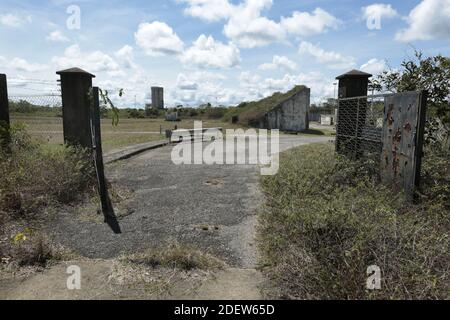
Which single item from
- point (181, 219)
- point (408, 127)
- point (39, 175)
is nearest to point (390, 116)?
point (408, 127)

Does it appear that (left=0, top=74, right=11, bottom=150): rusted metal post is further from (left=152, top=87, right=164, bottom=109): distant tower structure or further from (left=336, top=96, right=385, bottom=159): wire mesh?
(left=152, top=87, right=164, bottom=109): distant tower structure

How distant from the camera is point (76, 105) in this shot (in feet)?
Result: 21.6

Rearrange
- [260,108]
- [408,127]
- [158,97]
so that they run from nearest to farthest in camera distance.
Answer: [408,127] < [260,108] < [158,97]

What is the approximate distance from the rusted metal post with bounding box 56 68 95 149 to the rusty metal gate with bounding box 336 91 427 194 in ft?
17.6

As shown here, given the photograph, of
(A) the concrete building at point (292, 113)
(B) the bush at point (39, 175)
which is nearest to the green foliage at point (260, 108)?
(A) the concrete building at point (292, 113)

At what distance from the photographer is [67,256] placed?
3.65 m

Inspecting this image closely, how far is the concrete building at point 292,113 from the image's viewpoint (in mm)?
29844

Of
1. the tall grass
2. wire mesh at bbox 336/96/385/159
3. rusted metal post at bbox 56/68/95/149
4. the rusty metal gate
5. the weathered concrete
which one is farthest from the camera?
the weathered concrete

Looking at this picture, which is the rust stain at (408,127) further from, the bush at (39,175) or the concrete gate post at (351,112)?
the bush at (39,175)

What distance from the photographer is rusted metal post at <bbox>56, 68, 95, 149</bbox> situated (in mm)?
6479

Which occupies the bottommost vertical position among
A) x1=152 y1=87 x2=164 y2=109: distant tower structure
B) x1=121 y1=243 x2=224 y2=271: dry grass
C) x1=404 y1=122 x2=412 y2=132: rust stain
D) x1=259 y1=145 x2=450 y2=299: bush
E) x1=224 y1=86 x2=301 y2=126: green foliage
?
x1=121 y1=243 x2=224 y2=271: dry grass

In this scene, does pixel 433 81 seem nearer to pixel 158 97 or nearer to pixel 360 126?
pixel 360 126

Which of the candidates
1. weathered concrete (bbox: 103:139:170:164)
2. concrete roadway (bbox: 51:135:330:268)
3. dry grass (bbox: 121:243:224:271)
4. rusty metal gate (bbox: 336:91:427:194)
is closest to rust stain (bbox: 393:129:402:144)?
rusty metal gate (bbox: 336:91:427:194)

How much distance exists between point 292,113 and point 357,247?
93.8 ft
